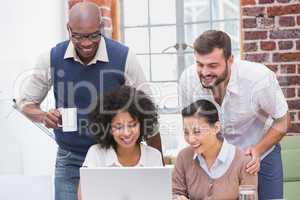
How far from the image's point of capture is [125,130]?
6.55ft

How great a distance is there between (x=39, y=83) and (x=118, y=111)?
484mm

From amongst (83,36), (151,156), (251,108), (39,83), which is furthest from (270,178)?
(39,83)

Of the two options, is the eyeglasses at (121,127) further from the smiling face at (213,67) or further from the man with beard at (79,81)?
the smiling face at (213,67)

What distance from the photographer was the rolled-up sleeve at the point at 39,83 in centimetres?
227

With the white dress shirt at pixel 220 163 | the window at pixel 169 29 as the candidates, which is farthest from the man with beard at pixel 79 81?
the window at pixel 169 29

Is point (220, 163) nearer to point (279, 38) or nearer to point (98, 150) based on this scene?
point (98, 150)

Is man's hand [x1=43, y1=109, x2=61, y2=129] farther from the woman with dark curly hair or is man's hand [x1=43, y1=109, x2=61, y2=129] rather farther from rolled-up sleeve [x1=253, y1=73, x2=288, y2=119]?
rolled-up sleeve [x1=253, y1=73, x2=288, y2=119]

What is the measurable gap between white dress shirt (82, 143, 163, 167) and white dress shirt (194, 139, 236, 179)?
0.17 metres

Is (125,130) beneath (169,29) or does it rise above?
beneath

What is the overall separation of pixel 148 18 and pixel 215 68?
1.94 metres

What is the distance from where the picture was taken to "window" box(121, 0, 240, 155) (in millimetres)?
3715

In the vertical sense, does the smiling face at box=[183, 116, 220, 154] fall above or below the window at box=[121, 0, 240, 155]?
below

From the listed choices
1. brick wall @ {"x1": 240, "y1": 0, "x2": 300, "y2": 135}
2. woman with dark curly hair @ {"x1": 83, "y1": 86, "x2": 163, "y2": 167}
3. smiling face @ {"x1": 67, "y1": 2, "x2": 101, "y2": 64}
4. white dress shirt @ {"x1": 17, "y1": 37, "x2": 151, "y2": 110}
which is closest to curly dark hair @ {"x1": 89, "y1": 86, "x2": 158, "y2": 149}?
woman with dark curly hair @ {"x1": 83, "y1": 86, "x2": 163, "y2": 167}

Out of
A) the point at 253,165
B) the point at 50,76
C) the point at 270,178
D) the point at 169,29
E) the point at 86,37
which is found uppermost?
the point at 169,29
